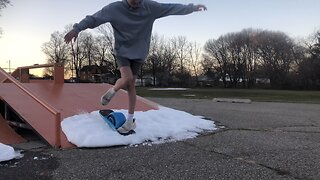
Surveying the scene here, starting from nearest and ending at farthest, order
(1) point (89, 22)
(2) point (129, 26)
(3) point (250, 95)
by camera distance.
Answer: (1) point (89, 22), (2) point (129, 26), (3) point (250, 95)

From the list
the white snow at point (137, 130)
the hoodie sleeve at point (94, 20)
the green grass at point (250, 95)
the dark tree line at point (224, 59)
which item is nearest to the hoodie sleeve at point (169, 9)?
the hoodie sleeve at point (94, 20)

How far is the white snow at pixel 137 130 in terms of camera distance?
527 cm

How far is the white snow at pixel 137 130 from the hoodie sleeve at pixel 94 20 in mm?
1327

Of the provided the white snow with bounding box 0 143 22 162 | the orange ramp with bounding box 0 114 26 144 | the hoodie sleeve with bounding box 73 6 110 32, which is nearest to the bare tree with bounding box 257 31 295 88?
the orange ramp with bounding box 0 114 26 144

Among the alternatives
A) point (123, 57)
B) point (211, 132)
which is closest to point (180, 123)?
point (211, 132)

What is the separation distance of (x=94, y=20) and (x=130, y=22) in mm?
471

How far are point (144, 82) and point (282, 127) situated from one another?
3204 inches

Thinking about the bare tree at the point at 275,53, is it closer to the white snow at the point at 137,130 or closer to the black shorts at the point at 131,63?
the white snow at the point at 137,130

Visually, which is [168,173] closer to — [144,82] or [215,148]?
[215,148]

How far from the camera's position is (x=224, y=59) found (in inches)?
3703

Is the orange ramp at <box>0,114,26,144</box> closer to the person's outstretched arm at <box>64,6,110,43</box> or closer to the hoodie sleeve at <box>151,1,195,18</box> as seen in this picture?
the person's outstretched arm at <box>64,6,110,43</box>

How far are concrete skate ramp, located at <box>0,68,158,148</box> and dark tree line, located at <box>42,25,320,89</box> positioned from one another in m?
71.5

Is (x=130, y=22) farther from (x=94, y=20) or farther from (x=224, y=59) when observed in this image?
(x=224, y=59)

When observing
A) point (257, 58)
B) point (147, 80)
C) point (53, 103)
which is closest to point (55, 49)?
point (147, 80)
